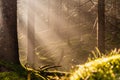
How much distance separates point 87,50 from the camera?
23.2m

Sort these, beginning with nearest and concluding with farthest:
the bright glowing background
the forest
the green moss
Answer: the forest, the green moss, the bright glowing background

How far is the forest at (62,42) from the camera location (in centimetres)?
328

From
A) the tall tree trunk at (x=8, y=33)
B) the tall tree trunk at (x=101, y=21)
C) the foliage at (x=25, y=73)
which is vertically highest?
the tall tree trunk at (x=8, y=33)

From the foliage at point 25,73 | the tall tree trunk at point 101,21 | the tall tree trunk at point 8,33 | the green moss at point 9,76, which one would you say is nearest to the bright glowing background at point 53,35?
the tall tree trunk at point 101,21

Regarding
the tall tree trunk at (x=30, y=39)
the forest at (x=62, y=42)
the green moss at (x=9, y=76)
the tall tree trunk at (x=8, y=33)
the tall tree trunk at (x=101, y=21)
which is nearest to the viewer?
the forest at (x=62, y=42)

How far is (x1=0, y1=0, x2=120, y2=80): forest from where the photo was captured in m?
3.28

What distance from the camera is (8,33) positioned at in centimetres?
482

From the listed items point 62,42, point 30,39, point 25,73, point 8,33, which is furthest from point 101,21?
point 25,73

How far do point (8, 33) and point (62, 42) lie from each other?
22.0 metres

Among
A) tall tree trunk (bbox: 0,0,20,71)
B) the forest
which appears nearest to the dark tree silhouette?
the forest

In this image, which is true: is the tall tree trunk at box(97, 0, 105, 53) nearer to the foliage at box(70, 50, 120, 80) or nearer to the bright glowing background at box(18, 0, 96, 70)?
the bright glowing background at box(18, 0, 96, 70)

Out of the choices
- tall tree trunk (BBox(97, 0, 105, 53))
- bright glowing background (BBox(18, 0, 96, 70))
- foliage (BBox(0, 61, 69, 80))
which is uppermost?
foliage (BBox(0, 61, 69, 80))

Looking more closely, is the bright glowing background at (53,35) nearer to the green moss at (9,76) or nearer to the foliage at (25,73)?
the foliage at (25,73)

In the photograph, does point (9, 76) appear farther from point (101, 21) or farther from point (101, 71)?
point (101, 21)
